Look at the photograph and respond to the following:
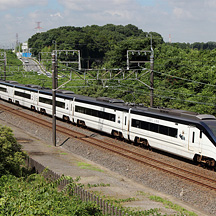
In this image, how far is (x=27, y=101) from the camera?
4316 cm

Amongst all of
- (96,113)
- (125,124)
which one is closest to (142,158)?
(125,124)

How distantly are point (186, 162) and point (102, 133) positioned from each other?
10381mm

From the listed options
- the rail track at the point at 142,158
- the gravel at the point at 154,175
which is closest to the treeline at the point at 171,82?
the rail track at the point at 142,158

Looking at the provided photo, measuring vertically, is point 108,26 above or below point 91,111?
above

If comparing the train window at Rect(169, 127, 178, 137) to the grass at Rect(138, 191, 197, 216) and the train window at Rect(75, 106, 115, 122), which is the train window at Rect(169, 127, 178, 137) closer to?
the grass at Rect(138, 191, 197, 216)

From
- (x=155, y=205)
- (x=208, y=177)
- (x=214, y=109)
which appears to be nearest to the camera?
(x=155, y=205)

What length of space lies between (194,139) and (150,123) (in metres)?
4.11

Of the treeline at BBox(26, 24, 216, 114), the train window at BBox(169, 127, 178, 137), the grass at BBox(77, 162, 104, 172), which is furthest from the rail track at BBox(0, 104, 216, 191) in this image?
the treeline at BBox(26, 24, 216, 114)

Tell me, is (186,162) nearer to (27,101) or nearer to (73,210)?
(73,210)

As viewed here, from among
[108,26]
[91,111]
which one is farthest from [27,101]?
[108,26]

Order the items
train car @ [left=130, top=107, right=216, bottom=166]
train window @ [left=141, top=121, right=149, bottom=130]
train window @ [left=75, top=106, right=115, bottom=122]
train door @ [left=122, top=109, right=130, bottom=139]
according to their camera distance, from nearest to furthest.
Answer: train car @ [left=130, top=107, right=216, bottom=166]
train window @ [left=141, top=121, right=149, bottom=130]
train door @ [left=122, top=109, right=130, bottom=139]
train window @ [left=75, top=106, right=115, bottom=122]

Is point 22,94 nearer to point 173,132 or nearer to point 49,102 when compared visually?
A: point 49,102

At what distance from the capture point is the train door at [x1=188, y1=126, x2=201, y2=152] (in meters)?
18.8

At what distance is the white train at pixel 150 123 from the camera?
1872cm
